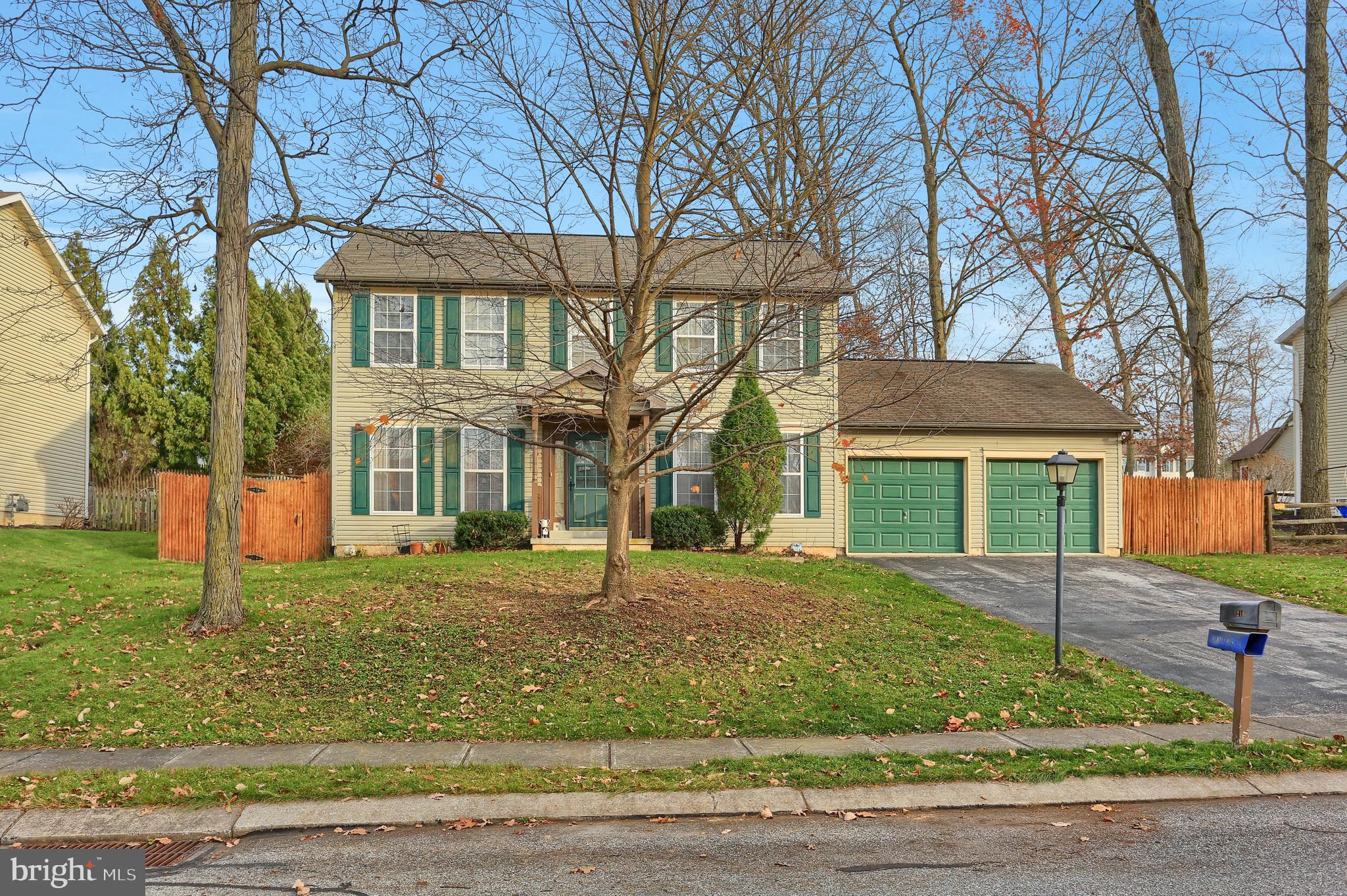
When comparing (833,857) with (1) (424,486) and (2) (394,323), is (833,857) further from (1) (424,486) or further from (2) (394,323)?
(2) (394,323)

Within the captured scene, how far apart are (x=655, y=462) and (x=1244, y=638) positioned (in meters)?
11.7

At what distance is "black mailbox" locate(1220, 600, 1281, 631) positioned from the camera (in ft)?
23.4

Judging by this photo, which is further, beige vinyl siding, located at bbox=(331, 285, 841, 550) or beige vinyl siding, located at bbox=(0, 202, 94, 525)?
beige vinyl siding, located at bbox=(0, 202, 94, 525)

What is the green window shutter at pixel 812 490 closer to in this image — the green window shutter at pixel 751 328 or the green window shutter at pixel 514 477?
the green window shutter at pixel 514 477

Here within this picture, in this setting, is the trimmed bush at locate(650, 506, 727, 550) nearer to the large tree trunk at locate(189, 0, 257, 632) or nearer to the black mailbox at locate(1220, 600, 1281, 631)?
the large tree trunk at locate(189, 0, 257, 632)

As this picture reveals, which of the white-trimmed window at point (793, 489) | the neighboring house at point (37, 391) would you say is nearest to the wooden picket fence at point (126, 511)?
the neighboring house at point (37, 391)

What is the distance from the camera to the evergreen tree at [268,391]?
2666cm

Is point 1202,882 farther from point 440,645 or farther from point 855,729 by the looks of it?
point 440,645

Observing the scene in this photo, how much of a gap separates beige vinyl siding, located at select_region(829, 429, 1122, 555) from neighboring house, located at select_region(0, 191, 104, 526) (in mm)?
17707

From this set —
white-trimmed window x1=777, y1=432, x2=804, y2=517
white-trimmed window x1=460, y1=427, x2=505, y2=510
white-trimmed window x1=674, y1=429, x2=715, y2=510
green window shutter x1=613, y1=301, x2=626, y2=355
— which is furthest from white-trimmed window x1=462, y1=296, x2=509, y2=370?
white-trimmed window x1=777, y1=432, x2=804, y2=517

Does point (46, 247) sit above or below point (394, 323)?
above

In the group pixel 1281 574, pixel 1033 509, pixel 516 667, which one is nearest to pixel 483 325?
pixel 516 667

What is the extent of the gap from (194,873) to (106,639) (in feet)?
20.3

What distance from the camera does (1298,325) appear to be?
27625 millimetres
